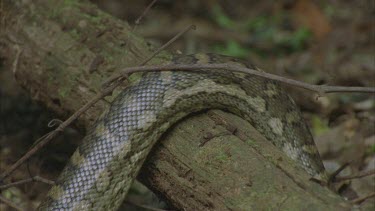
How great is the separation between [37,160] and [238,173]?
288cm

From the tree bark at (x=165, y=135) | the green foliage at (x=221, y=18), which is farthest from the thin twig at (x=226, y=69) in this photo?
the green foliage at (x=221, y=18)

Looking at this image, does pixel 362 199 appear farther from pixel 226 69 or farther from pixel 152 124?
pixel 152 124

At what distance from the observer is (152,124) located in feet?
15.7

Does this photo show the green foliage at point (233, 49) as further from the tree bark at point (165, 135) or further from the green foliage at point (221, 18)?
the tree bark at point (165, 135)

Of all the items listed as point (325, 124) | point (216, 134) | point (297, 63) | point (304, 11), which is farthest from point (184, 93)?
point (304, 11)

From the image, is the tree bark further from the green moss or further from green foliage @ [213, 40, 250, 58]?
green foliage @ [213, 40, 250, 58]

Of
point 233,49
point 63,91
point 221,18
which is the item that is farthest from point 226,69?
point 221,18

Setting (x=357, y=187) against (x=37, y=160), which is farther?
(x=37, y=160)

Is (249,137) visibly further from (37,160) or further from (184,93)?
(37,160)

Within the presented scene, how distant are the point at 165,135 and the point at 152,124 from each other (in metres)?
0.15

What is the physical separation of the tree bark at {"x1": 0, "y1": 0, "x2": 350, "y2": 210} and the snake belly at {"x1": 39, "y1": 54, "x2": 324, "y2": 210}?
0.48 feet

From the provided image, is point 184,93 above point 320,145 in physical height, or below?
below

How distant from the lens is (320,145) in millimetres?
6469

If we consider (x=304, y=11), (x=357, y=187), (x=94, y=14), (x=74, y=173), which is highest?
(x=304, y=11)
